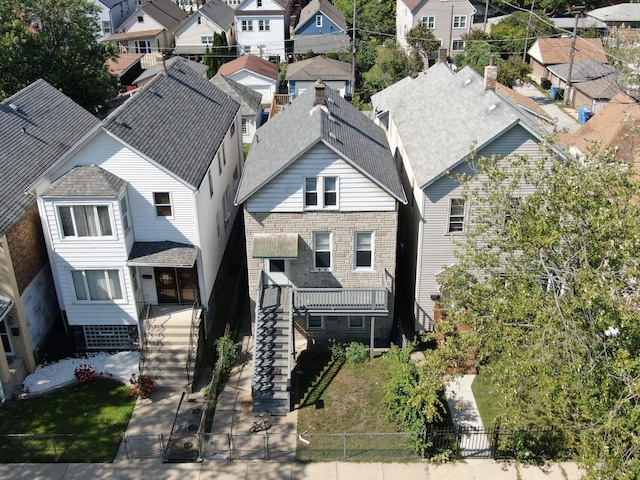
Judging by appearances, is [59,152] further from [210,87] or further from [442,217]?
[442,217]

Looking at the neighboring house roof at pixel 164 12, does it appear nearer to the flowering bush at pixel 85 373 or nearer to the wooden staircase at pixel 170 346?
the wooden staircase at pixel 170 346

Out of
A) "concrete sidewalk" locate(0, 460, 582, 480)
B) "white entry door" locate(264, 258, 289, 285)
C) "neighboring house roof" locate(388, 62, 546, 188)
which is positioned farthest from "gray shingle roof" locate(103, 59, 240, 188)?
"concrete sidewalk" locate(0, 460, 582, 480)

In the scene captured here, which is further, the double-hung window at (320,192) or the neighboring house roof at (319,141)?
the double-hung window at (320,192)

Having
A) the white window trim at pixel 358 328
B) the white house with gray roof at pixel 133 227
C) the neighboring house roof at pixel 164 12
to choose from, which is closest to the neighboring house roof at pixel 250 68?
the neighboring house roof at pixel 164 12

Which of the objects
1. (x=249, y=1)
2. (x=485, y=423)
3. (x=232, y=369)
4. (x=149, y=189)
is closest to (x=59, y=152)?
(x=149, y=189)

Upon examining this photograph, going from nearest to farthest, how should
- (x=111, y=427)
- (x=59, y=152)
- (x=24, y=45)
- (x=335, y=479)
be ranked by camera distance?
(x=335, y=479)
(x=111, y=427)
(x=59, y=152)
(x=24, y=45)
